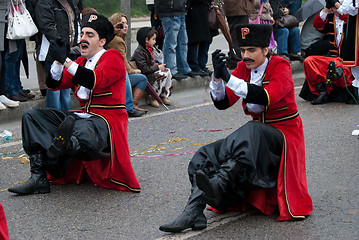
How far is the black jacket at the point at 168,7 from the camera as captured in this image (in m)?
9.81

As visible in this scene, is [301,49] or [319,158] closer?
[319,158]

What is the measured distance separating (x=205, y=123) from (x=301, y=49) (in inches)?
212

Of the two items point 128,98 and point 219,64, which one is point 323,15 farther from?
point 219,64

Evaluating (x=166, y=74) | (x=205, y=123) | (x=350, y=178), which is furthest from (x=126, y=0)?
(x=350, y=178)

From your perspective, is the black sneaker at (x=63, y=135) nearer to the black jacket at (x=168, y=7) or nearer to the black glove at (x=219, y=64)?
the black glove at (x=219, y=64)

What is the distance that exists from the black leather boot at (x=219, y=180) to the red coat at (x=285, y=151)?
1.19 ft

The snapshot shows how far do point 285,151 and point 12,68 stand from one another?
193 inches

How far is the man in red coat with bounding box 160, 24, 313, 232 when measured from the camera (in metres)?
4.56

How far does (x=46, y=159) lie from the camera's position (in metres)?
5.55

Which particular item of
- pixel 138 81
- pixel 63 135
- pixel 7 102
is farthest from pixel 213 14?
pixel 63 135

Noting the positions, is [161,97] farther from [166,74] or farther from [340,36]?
[340,36]

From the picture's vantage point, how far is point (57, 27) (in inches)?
327

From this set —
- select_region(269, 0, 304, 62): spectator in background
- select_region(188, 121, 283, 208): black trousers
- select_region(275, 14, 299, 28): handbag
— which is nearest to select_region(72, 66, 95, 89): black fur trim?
select_region(188, 121, 283, 208): black trousers

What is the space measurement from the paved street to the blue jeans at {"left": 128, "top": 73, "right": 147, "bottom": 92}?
39.7 inches
